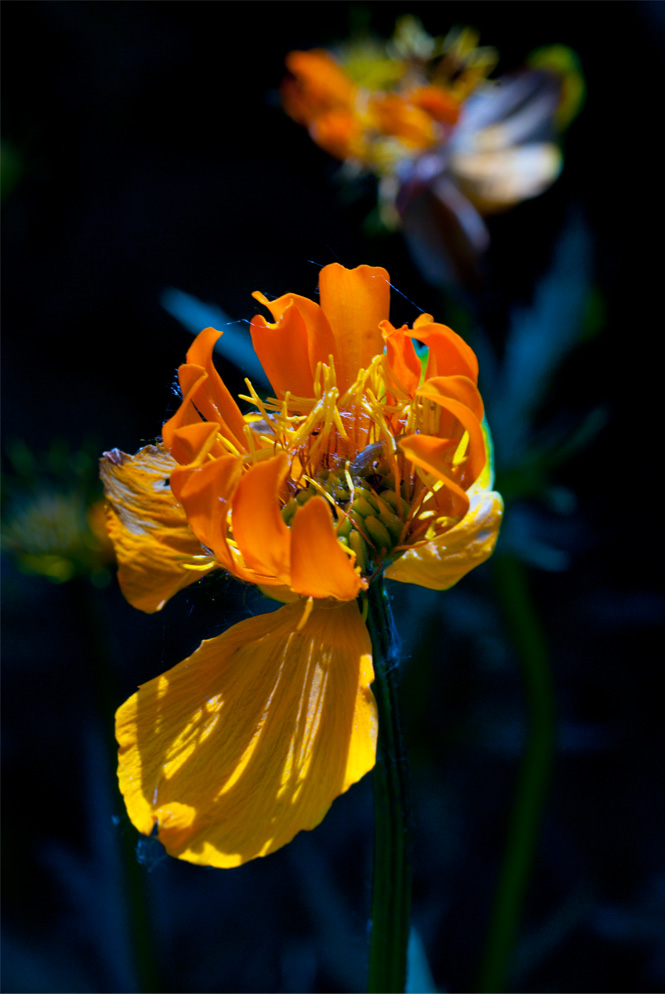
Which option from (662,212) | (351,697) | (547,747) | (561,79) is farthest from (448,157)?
(351,697)

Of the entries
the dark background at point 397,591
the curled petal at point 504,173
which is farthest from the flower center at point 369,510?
the curled petal at point 504,173

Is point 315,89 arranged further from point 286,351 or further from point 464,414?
point 464,414

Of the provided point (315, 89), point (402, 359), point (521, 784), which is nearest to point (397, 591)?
point (521, 784)

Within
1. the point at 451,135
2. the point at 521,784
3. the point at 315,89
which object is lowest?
the point at 521,784

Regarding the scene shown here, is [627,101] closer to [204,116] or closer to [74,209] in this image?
[204,116]

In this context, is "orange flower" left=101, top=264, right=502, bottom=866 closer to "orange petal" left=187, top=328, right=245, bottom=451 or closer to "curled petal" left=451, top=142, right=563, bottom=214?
"orange petal" left=187, top=328, right=245, bottom=451

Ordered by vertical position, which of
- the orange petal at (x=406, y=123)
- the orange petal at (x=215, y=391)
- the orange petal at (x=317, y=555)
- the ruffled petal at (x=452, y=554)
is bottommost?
the ruffled petal at (x=452, y=554)

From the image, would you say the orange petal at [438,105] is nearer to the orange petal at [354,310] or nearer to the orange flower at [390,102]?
the orange flower at [390,102]
